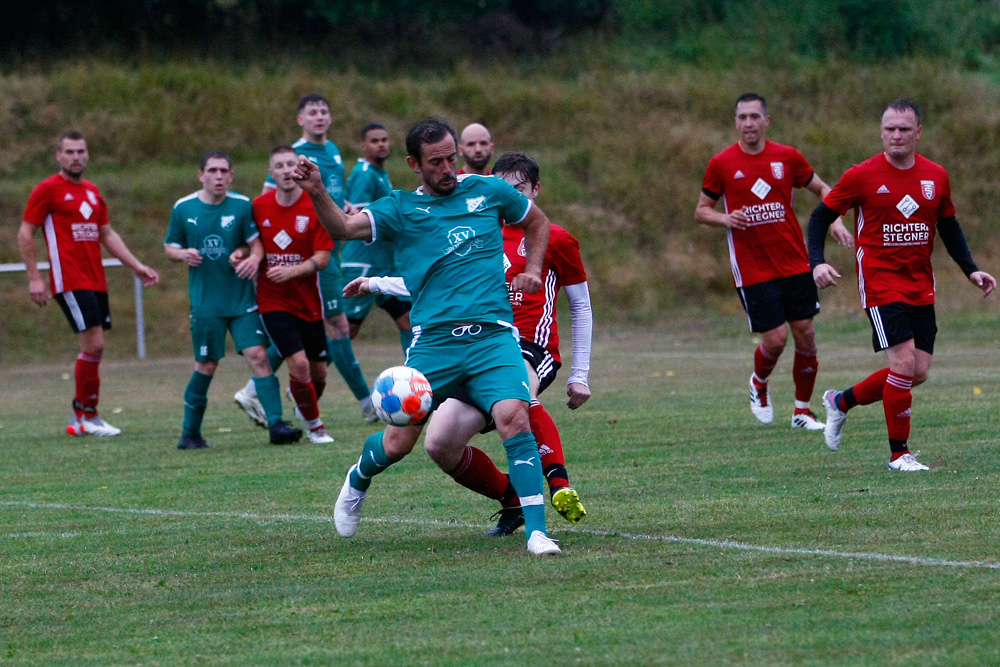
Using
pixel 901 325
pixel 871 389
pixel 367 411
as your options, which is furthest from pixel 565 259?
pixel 367 411

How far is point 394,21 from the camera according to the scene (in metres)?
35.6

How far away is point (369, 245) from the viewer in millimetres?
12164

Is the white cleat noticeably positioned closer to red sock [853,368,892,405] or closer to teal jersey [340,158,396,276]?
teal jersey [340,158,396,276]

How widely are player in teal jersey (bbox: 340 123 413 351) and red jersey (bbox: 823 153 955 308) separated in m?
4.93

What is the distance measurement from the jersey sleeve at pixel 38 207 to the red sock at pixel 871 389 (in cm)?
750

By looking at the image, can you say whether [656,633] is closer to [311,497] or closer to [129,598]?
[129,598]

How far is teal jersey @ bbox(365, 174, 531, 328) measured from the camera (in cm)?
591

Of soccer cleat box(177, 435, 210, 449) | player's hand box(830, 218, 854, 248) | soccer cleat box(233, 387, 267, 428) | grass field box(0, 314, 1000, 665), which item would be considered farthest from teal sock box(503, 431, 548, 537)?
soccer cleat box(233, 387, 267, 428)

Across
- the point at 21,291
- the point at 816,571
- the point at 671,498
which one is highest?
the point at 816,571

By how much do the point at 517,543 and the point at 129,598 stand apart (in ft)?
5.66

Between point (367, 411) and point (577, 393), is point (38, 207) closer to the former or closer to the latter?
point (367, 411)

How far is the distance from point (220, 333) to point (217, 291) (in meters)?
0.34

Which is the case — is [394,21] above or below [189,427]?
above

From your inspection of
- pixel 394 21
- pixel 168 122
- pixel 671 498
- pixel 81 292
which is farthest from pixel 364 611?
pixel 394 21
